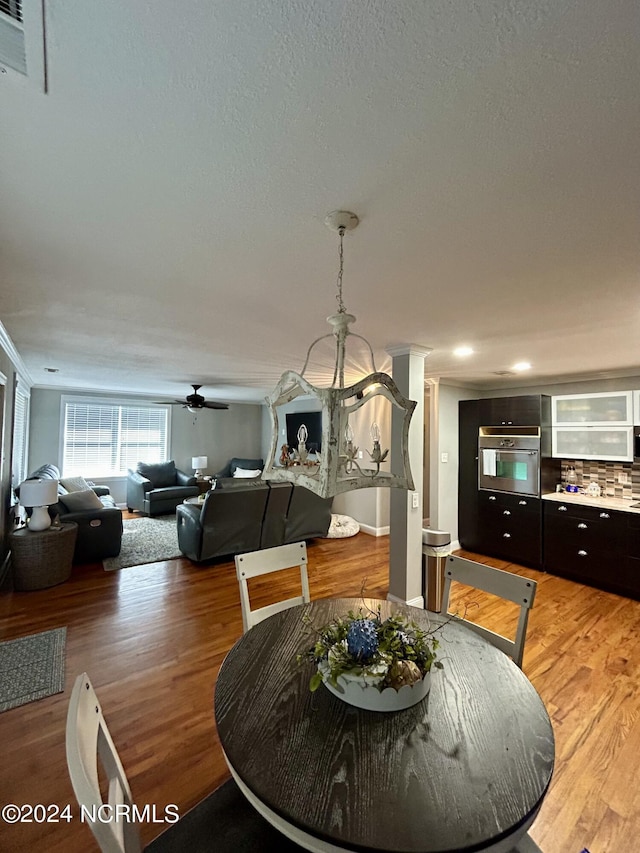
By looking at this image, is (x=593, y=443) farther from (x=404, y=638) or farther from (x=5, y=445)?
(x=5, y=445)

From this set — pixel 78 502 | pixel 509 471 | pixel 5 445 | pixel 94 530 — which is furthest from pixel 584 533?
pixel 5 445

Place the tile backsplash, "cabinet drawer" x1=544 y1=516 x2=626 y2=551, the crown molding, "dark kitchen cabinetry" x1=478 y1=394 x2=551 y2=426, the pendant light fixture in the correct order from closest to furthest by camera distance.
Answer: the pendant light fixture < the crown molding < "cabinet drawer" x1=544 y1=516 x2=626 y2=551 < the tile backsplash < "dark kitchen cabinetry" x1=478 y1=394 x2=551 y2=426

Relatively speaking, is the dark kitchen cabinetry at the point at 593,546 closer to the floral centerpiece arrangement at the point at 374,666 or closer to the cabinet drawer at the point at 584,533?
the cabinet drawer at the point at 584,533

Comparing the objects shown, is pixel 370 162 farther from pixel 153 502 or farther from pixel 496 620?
pixel 153 502

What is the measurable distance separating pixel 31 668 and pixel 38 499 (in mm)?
1703

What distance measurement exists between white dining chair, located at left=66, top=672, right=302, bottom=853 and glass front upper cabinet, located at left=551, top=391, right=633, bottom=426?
4.56 metres

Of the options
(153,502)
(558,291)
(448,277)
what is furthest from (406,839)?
(153,502)

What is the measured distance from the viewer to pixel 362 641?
47.1 inches

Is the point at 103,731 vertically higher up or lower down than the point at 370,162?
lower down

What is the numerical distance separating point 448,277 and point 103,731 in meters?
2.18

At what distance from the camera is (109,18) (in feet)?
2.24

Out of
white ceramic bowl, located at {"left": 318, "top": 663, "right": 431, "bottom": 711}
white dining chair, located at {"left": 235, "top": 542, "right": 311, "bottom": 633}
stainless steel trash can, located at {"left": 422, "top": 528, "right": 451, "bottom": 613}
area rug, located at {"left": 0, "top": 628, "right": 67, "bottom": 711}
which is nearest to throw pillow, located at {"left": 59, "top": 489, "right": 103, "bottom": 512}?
area rug, located at {"left": 0, "top": 628, "right": 67, "bottom": 711}

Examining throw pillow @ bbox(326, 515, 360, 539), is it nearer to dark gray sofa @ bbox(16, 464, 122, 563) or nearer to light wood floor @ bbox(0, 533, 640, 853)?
light wood floor @ bbox(0, 533, 640, 853)

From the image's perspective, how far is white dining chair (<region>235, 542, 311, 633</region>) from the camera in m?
1.91
